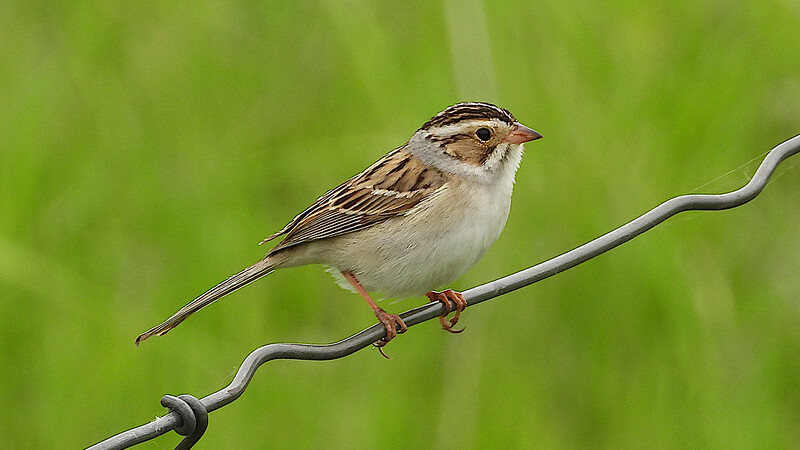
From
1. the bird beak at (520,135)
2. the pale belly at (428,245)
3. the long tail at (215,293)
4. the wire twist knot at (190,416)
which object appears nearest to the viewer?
the wire twist knot at (190,416)

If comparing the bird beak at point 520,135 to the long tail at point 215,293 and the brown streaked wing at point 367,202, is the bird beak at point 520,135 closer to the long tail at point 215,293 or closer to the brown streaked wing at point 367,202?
the brown streaked wing at point 367,202

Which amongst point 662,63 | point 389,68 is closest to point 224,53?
point 389,68

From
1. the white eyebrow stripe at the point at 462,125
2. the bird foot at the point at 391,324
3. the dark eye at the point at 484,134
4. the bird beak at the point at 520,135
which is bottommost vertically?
the bird foot at the point at 391,324

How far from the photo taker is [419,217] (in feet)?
12.6

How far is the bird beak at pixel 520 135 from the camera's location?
3883 mm

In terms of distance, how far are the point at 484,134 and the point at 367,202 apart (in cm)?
41

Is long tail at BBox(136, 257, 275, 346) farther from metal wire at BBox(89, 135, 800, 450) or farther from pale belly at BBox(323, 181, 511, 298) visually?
metal wire at BBox(89, 135, 800, 450)

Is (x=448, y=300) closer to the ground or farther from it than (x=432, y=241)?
closer to the ground

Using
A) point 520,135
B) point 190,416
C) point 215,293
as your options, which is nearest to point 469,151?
point 520,135

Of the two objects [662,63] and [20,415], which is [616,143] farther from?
[20,415]

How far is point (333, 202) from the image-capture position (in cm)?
401

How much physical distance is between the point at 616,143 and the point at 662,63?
1.37 ft

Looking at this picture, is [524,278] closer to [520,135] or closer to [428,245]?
[428,245]

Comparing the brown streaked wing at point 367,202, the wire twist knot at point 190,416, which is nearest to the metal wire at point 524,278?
the wire twist knot at point 190,416
